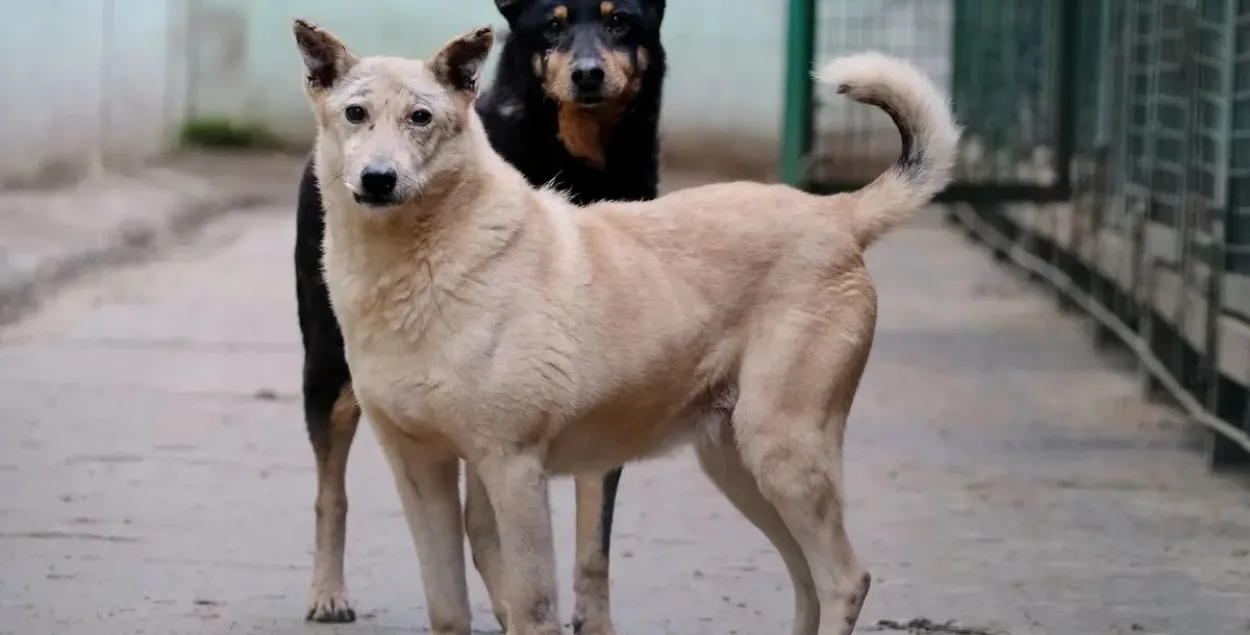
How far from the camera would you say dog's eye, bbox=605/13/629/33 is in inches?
177

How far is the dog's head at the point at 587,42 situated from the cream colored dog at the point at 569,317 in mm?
526

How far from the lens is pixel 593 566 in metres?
4.26

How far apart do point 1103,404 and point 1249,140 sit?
1.39 m

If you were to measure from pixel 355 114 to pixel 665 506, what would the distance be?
2.53 metres

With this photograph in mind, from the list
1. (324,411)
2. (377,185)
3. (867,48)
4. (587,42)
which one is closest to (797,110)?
(867,48)

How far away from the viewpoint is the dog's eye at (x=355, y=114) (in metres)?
3.38

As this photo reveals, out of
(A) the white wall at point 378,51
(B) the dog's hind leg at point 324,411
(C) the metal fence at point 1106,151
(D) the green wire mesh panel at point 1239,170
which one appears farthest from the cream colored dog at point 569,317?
(A) the white wall at point 378,51

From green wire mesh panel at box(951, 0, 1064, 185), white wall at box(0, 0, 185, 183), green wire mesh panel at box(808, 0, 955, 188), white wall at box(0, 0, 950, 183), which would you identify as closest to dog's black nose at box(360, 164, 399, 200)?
green wire mesh panel at box(808, 0, 955, 188)

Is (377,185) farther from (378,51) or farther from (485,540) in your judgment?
(378,51)

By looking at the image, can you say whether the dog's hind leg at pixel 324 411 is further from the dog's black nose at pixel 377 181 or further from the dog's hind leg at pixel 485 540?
the dog's black nose at pixel 377 181

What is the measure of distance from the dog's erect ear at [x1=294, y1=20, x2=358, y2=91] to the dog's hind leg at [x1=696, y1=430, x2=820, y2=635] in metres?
1.11

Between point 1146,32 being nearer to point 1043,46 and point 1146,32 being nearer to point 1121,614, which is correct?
point 1043,46

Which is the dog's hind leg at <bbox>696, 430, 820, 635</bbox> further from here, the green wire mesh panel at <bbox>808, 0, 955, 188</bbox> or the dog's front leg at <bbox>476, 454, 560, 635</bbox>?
the green wire mesh panel at <bbox>808, 0, 955, 188</bbox>

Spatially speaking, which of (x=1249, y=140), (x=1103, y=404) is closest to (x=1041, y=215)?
(x=1103, y=404)
